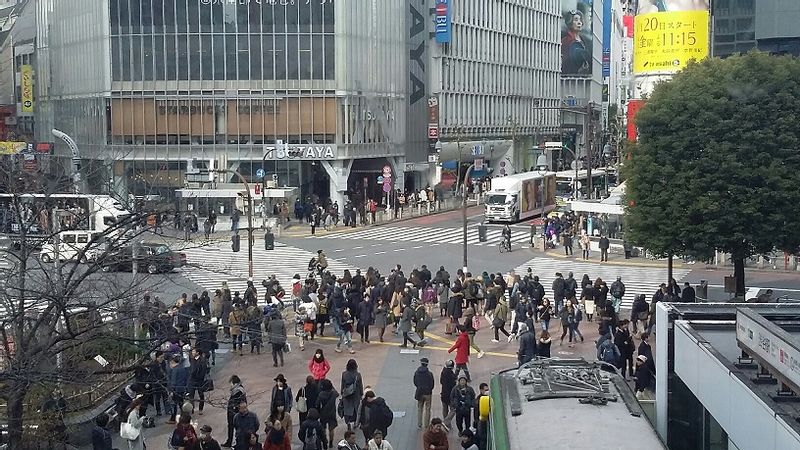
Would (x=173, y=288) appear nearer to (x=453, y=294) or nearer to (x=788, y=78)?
(x=453, y=294)

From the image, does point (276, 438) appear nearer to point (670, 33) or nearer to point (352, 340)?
point (352, 340)

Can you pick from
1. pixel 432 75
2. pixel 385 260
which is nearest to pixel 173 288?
pixel 385 260

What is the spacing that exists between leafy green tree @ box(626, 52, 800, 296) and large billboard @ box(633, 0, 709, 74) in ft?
82.0

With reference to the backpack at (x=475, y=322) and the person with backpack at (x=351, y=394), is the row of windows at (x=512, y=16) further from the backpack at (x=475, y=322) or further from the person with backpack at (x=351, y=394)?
the person with backpack at (x=351, y=394)

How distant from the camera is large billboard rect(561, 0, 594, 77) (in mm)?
122688

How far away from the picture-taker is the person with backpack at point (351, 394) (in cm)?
1986

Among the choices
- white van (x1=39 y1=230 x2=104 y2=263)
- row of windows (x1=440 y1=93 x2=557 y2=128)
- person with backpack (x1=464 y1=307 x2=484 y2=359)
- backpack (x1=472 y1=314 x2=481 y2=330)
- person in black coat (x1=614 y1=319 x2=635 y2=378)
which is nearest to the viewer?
white van (x1=39 y1=230 x2=104 y2=263)

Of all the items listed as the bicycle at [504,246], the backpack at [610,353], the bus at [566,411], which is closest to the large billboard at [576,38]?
the bicycle at [504,246]

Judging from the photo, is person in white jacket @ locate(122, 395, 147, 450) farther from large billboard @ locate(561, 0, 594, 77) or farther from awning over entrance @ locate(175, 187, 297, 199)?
large billboard @ locate(561, 0, 594, 77)

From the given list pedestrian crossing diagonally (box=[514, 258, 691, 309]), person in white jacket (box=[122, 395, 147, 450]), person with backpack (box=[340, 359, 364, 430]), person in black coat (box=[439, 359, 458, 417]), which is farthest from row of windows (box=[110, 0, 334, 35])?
person in white jacket (box=[122, 395, 147, 450])

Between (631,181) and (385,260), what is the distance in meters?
14.5

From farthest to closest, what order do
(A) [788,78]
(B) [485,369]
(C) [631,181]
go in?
(C) [631,181], (A) [788,78], (B) [485,369]

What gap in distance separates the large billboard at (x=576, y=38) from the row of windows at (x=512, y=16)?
2.94 m

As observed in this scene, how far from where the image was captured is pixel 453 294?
3059 centimetres
